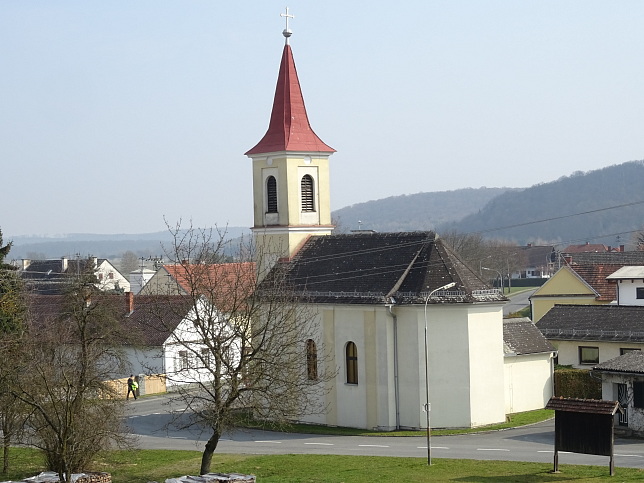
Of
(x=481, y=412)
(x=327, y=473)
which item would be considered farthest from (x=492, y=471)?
(x=481, y=412)

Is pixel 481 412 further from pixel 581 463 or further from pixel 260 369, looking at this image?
pixel 260 369

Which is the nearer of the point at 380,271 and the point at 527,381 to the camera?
the point at 380,271

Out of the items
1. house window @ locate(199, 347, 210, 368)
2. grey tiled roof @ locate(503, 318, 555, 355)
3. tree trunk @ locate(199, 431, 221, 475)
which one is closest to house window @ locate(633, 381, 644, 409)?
grey tiled roof @ locate(503, 318, 555, 355)

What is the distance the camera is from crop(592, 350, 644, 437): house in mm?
38531

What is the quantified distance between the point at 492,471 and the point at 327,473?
510cm

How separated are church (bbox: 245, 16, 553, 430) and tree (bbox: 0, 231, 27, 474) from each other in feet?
39.4

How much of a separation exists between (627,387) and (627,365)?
83 cm

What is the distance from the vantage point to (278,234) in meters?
48.8

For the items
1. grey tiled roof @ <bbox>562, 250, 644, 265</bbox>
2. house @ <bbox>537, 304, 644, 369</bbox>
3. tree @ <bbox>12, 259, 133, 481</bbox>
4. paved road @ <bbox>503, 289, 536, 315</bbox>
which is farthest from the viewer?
paved road @ <bbox>503, 289, 536, 315</bbox>

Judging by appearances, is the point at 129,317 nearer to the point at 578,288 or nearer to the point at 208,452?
the point at 578,288

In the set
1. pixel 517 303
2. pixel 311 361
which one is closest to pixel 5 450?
pixel 311 361

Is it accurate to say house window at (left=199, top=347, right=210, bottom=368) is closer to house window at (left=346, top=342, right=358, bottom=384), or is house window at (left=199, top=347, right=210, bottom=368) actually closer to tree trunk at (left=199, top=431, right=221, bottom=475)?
tree trunk at (left=199, top=431, right=221, bottom=475)

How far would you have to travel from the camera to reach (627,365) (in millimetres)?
39562

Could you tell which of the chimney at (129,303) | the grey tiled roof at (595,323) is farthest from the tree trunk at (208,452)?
the chimney at (129,303)
